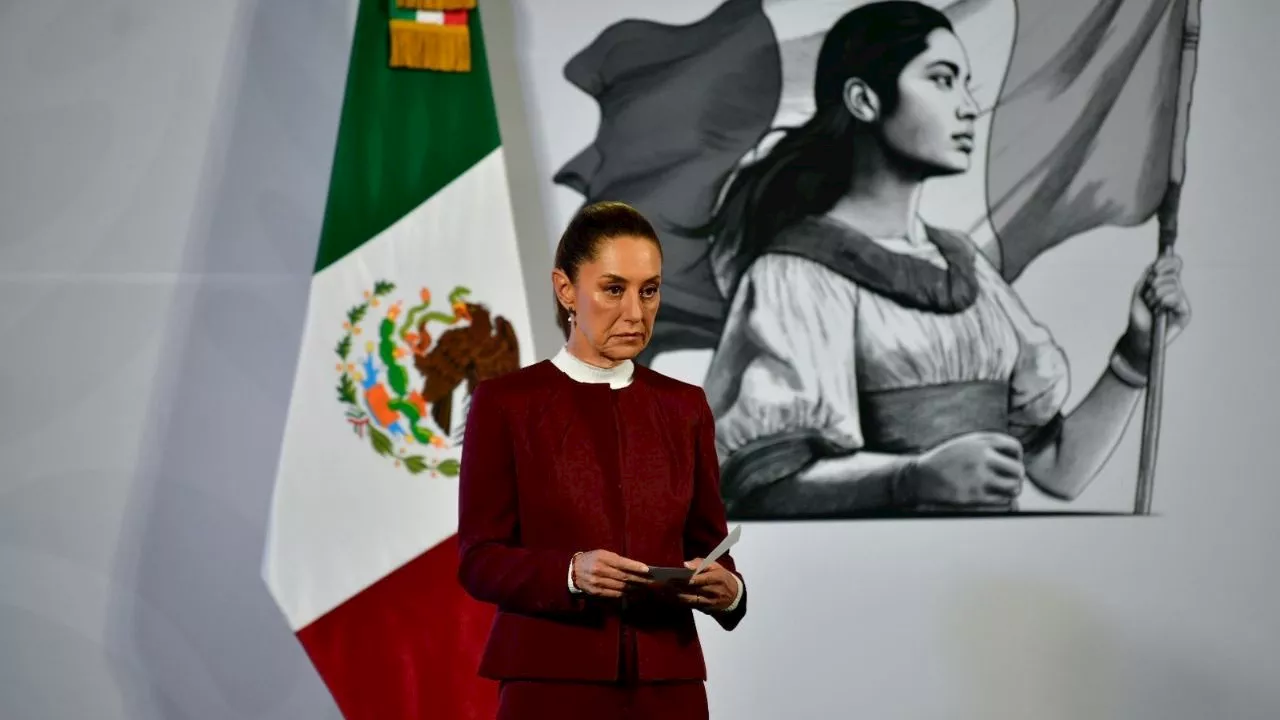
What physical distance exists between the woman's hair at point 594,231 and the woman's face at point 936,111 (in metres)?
1.67

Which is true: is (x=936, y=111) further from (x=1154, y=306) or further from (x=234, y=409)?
(x=234, y=409)

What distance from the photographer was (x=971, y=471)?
3203 millimetres

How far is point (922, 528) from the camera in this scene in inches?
125

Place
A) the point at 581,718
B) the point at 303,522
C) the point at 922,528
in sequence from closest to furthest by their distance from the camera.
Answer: the point at 581,718 < the point at 303,522 < the point at 922,528

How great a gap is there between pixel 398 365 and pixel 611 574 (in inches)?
60.1

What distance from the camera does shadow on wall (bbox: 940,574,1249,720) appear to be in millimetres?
3172

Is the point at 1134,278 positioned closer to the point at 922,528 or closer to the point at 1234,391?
the point at 1234,391

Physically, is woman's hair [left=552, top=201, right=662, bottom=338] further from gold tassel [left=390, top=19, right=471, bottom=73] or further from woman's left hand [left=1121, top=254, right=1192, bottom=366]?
woman's left hand [left=1121, top=254, right=1192, bottom=366]

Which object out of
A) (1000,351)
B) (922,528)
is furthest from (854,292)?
(922,528)

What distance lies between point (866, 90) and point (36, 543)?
2.22 m

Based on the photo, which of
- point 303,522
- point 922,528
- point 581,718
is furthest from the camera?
point 922,528

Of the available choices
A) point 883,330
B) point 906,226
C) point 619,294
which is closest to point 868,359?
point 883,330

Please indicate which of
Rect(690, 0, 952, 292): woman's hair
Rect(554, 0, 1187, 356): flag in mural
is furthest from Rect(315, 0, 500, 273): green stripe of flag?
A: Rect(690, 0, 952, 292): woman's hair

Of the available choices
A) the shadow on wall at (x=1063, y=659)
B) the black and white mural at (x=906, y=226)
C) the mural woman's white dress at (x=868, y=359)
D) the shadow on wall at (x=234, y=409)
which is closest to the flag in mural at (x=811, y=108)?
the black and white mural at (x=906, y=226)
